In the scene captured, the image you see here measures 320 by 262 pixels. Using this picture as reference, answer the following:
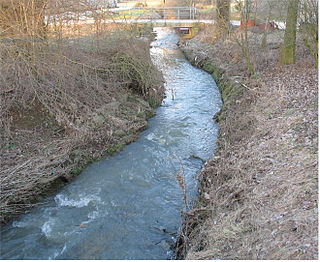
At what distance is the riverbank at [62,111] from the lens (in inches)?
343

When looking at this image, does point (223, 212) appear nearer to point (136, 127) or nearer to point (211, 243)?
point (211, 243)

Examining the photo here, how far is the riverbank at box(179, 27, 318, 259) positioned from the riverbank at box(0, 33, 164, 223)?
3726 millimetres

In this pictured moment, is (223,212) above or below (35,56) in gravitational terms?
below

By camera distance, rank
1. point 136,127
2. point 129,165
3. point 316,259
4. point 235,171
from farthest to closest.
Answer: point 136,127 → point 129,165 → point 235,171 → point 316,259

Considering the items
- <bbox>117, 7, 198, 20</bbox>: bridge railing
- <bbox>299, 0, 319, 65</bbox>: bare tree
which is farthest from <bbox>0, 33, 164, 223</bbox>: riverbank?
<bbox>117, 7, 198, 20</bbox>: bridge railing

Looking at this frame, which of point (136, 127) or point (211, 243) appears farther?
point (136, 127)

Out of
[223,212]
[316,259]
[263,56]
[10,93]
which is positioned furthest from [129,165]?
[263,56]

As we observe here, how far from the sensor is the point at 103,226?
7422 millimetres

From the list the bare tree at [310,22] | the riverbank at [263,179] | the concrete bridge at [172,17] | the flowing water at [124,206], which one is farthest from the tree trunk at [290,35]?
the concrete bridge at [172,17]

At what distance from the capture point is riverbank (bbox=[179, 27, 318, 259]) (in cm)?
550

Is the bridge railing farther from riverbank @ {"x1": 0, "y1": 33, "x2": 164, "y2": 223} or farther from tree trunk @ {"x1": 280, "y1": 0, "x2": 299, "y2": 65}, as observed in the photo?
tree trunk @ {"x1": 280, "y1": 0, "x2": 299, "y2": 65}

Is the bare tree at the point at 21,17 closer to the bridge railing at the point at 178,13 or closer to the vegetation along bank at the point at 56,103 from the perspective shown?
the vegetation along bank at the point at 56,103

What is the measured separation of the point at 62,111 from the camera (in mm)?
11266

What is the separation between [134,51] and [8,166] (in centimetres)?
780
